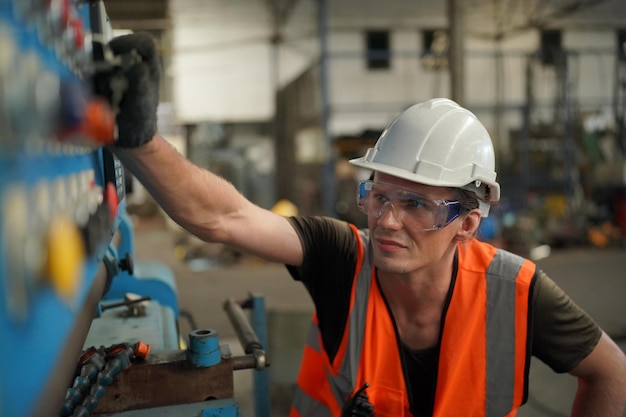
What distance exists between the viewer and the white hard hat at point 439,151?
4.76ft

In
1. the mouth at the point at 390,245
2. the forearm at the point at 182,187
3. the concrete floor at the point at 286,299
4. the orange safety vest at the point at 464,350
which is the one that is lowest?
the concrete floor at the point at 286,299

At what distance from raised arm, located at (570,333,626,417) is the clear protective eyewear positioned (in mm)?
536

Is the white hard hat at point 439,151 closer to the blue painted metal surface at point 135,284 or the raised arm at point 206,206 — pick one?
the raised arm at point 206,206

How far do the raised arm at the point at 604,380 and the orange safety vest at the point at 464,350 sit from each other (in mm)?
181

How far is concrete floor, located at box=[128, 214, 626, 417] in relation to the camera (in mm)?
2916

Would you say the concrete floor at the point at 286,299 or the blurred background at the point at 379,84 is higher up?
the blurred background at the point at 379,84

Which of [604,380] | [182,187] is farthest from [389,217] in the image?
[604,380]

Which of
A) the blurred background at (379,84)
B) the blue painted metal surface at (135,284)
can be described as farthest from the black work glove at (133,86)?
the blurred background at (379,84)

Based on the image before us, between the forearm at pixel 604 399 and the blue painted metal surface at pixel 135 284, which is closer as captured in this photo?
the forearm at pixel 604 399

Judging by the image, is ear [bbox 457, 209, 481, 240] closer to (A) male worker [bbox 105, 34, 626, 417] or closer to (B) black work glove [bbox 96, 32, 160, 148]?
(A) male worker [bbox 105, 34, 626, 417]

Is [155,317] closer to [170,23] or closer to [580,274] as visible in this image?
[580,274]

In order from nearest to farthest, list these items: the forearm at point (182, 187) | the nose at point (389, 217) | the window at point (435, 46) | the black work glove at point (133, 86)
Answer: the black work glove at point (133, 86), the forearm at point (182, 187), the nose at point (389, 217), the window at point (435, 46)

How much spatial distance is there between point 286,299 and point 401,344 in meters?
3.48

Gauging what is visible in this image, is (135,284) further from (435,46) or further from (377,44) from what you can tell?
(377,44)
